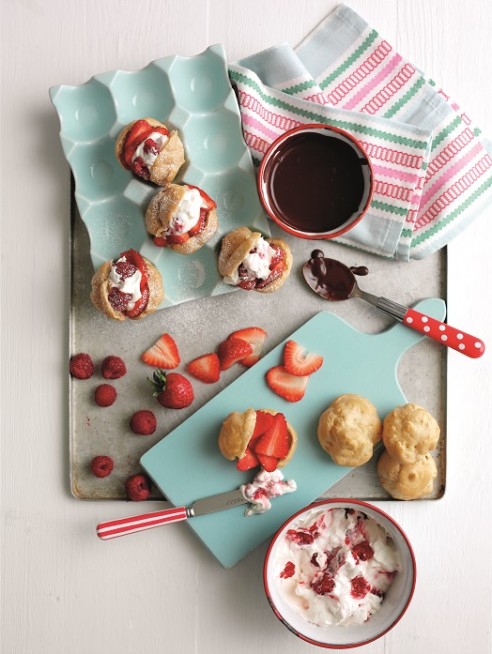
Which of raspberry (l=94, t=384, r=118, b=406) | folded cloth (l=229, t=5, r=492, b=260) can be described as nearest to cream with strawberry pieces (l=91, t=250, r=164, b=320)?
raspberry (l=94, t=384, r=118, b=406)

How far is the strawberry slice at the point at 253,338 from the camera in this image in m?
1.84

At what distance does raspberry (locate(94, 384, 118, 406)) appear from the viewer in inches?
71.4

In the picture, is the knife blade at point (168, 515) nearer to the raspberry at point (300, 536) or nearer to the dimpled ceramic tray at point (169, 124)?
the raspberry at point (300, 536)

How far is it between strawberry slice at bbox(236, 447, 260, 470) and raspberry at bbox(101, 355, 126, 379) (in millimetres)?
397

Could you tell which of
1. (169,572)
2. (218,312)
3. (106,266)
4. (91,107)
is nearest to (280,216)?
(218,312)

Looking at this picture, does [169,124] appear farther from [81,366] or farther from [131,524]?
[131,524]

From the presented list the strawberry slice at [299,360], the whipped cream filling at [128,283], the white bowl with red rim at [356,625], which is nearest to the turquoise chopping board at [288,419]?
the strawberry slice at [299,360]

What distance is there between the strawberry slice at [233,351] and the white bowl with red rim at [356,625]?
43cm

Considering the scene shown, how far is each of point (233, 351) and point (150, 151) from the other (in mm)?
558

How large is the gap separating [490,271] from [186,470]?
39.2 inches

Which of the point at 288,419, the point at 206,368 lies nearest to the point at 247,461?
the point at 288,419

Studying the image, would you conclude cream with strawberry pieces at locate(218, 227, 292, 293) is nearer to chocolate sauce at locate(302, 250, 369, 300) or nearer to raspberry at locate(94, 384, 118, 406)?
chocolate sauce at locate(302, 250, 369, 300)

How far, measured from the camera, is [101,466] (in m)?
1.81

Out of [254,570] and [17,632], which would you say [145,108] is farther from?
[17,632]
